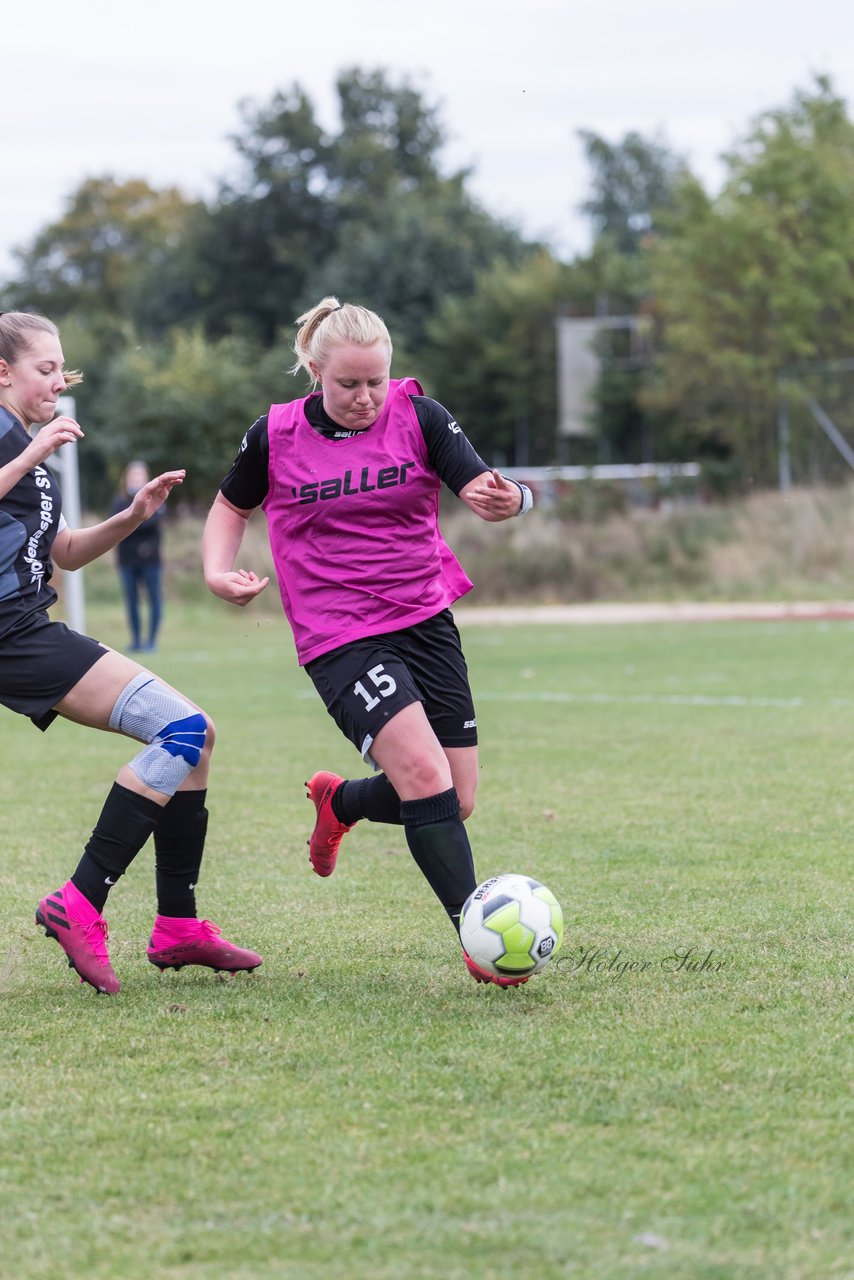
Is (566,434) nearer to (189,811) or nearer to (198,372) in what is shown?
(198,372)

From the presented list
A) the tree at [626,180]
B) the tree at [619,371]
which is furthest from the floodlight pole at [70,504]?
the tree at [626,180]

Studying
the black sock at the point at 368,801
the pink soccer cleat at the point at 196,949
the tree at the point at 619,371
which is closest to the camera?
the pink soccer cleat at the point at 196,949

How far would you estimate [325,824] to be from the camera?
5.29m

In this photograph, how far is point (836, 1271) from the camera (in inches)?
96.5

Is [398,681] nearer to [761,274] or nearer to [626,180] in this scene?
[761,274]

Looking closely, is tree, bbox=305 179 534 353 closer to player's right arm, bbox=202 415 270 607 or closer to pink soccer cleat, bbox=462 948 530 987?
player's right arm, bbox=202 415 270 607

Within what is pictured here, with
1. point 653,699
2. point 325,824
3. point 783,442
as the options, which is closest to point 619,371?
point 783,442

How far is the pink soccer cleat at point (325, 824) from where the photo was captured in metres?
5.27

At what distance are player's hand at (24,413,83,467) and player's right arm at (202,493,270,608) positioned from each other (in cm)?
49

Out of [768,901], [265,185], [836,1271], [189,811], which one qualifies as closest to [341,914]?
[189,811]

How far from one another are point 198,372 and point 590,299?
12340mm

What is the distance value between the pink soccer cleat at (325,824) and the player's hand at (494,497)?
126 cm

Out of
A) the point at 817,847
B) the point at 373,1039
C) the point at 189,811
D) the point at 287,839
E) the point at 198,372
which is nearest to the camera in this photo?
the point at 373,1039

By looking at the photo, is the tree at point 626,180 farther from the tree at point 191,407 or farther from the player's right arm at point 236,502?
the player's right arm at point 236,502
